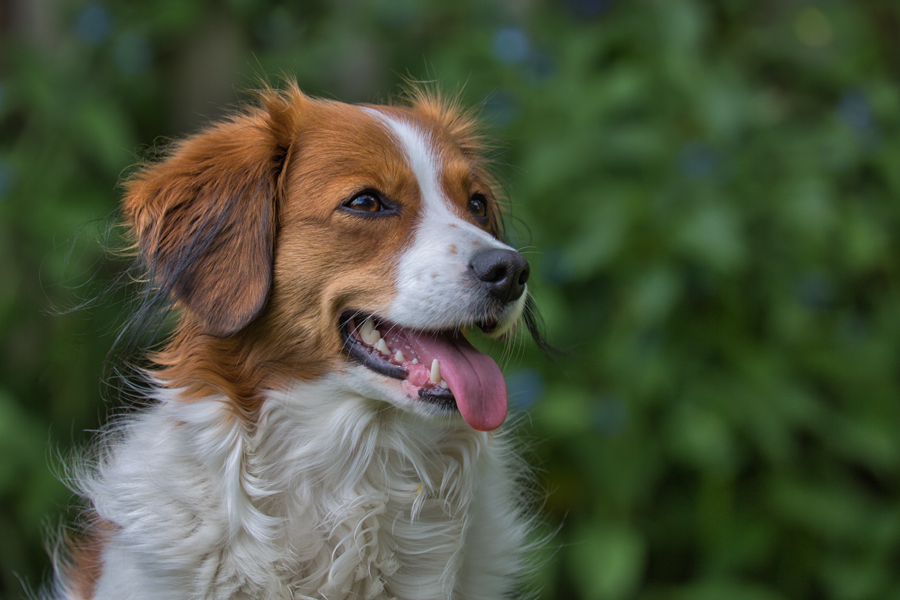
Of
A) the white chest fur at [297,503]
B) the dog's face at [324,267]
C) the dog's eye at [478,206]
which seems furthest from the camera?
the dog's eye at [478,206]

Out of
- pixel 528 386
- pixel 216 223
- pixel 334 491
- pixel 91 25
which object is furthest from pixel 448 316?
pixel 91 25

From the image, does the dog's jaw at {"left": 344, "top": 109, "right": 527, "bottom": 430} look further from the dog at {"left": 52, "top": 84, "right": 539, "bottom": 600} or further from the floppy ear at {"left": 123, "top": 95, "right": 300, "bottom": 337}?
the floppy ear at {"left": 123, "top": 95, "right": 300, "bottom": 337}

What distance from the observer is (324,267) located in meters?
2.55

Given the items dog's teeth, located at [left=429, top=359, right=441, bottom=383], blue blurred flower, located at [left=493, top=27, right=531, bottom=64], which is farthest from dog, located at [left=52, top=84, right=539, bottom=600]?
blue blurred flower, located at [left=493, top=27, right=531, bottom=64]

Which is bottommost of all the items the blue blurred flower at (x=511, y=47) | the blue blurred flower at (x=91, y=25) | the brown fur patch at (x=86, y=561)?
the brown fur patch at (x=86, y=561)

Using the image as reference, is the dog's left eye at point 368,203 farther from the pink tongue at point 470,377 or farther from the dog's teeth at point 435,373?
the dog's teeth at point 435,373

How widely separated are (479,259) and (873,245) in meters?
3.03

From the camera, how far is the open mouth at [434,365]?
242cm

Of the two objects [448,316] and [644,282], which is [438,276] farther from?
[644,282]

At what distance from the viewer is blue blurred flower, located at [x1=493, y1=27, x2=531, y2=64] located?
15.5 feet

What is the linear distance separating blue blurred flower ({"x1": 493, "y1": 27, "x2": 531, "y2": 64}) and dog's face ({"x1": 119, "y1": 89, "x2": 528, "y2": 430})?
221cm

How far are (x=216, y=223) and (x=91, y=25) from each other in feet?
9.41

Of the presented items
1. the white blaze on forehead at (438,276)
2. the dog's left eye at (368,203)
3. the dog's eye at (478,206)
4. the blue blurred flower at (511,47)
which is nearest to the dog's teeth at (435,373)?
the white blaze on forehead at (438,276)

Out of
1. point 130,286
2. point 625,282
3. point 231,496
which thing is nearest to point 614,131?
point 625,282
